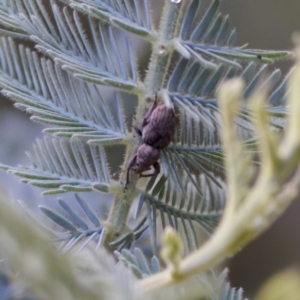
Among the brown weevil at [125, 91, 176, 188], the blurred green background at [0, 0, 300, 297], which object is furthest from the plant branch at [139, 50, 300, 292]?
the blurred green background at [0, 0, 300, 297]

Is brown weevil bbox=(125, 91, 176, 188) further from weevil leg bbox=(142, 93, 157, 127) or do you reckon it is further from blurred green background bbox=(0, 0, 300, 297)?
blurred green background bbox=(0, 0, 300, 297)

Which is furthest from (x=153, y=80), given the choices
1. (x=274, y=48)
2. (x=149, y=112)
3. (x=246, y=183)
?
(x=274, y=48)

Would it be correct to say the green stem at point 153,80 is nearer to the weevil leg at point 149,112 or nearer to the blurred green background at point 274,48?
the weevil leg at point 149,112

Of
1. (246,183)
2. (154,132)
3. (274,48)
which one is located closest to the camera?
(246,183)

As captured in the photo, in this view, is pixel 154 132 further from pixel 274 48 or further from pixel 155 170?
pixel 274 48

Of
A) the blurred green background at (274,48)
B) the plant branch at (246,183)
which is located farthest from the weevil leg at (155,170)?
the blurred green background at (274,48)

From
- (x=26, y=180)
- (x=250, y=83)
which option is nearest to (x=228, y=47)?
(x=250, y=83)

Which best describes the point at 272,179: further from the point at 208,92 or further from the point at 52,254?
the point at 208,92
